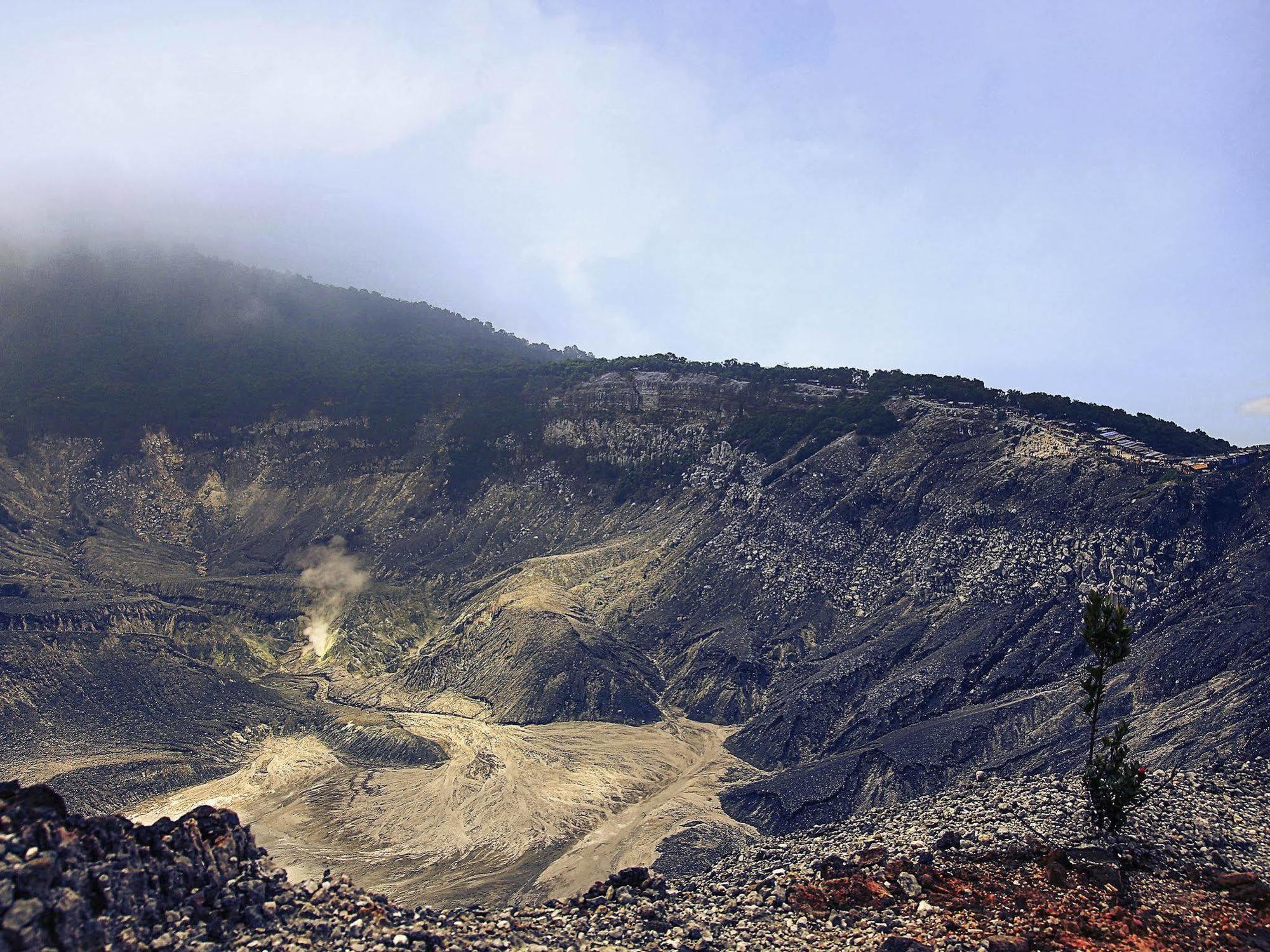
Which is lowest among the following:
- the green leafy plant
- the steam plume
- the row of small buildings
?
the steam plume

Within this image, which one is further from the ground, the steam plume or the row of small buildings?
the row of small buildings

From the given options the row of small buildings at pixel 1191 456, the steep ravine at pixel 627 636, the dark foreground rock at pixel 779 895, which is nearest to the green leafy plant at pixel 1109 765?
the dark foreground rock at pixel 779 895

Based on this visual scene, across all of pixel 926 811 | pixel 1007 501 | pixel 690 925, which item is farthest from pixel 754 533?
pixel 690 925

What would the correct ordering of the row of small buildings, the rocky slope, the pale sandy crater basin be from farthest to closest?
the row of small buildings
the rocky slope
the pale sandy crater basin

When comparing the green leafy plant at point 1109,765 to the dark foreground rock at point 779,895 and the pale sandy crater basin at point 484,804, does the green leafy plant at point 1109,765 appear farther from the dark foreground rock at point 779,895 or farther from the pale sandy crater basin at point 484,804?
the pale sandy crater basin at point 484,804

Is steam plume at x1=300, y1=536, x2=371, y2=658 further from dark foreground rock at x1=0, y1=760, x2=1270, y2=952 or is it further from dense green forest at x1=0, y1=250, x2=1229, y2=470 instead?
dark foreground rock at x1=0, y1=760, x2=1270, y2=952

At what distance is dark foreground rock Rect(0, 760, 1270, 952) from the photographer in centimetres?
1514

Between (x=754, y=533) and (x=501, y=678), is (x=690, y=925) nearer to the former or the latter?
(x=501, y=678)

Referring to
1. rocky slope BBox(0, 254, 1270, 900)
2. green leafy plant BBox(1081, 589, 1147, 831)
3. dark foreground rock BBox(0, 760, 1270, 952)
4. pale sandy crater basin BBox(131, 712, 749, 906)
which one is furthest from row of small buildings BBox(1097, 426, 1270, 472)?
green leafy plant BBox(1081, 589, 1147, 831)

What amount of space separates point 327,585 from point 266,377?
40776 millimetres

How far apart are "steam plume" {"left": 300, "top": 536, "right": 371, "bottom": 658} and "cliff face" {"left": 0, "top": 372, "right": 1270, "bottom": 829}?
77 cm

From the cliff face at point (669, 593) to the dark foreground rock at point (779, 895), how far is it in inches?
385

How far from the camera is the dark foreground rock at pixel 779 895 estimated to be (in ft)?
49.7

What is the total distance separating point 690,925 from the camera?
20.0m
